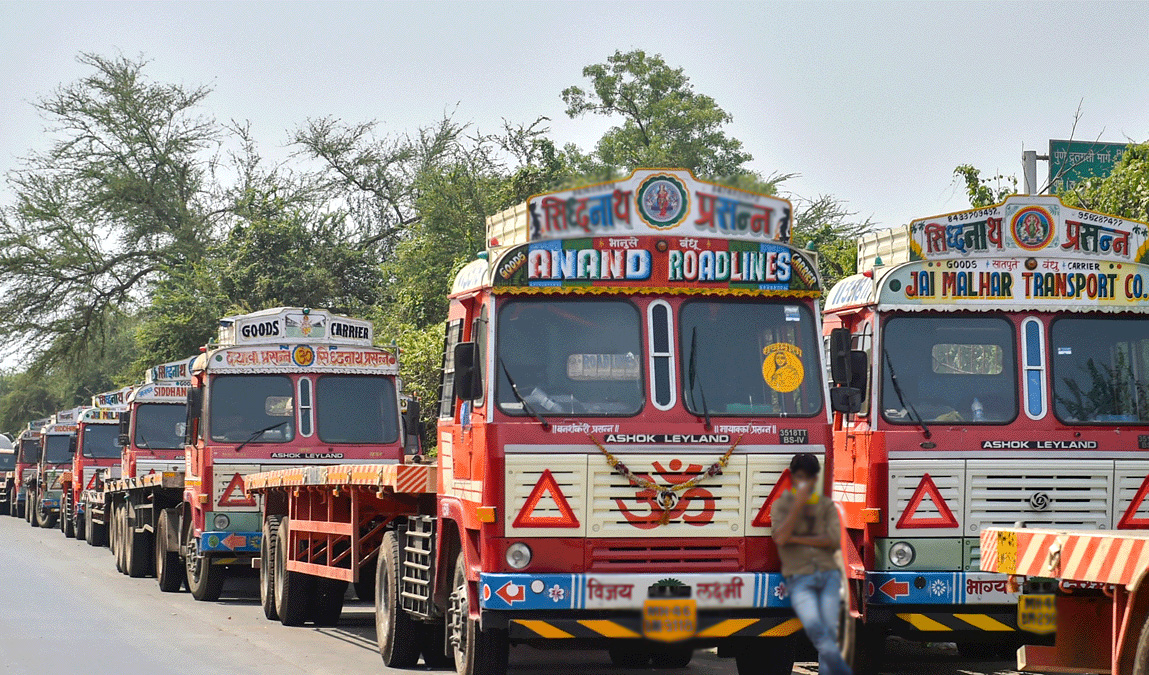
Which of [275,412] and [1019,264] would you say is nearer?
[1019,264]

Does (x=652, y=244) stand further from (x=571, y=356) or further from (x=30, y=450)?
(x=30, y=450)

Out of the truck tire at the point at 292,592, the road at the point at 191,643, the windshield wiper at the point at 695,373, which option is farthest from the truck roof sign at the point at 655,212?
the truck tire at the point at 292,592

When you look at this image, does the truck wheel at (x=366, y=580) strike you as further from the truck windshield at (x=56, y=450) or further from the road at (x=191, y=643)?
the truck windshield at (x=56, y=450)

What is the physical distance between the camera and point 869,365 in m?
11.7

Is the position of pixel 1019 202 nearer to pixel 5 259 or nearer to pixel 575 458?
pixel 575 458

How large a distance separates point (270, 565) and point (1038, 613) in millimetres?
9963

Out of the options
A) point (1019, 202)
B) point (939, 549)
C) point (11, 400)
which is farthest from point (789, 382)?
point (11, 400)

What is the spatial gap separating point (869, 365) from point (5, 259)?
4703 cm

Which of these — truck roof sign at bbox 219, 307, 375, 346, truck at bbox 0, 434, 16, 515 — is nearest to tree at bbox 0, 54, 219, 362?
truck at bbox 0, 434, 16, 515

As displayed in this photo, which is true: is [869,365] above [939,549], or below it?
above

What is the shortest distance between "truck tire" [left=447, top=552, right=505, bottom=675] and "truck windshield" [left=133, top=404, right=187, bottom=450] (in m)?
18.1

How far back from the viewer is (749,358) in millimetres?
10648

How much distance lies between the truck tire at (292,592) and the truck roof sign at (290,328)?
2.97 meters

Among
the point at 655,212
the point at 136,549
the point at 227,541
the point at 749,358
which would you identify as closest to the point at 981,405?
the point at 749,358
